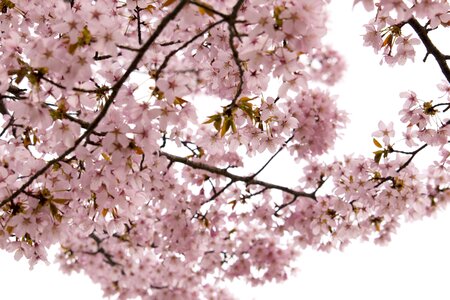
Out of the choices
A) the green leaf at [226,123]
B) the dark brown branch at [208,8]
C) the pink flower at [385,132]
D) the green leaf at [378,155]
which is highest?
the pink flower at [385,132]

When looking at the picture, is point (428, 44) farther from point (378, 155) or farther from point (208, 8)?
point (208, 8)

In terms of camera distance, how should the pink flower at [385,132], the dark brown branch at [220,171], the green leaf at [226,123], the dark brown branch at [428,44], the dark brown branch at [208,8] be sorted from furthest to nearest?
the dark brown branch at [220,171] < the pink flower at [385,132] < the dark brown branch at [428,44] < the green leaf at [226,123] < the dark brown branch at [208,8]

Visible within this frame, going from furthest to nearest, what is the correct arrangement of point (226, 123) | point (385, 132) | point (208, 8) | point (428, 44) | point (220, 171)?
point (220, 171)
point (385, 132)
point (428, 44)
point (226, 123)
point (208, 8)

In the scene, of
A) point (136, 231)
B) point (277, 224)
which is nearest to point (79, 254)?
point (136, 231)

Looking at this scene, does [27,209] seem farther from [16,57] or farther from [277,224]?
[277,224]

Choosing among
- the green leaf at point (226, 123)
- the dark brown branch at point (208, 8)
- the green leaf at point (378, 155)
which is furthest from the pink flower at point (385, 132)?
the dark brown branch at point (208, 8)

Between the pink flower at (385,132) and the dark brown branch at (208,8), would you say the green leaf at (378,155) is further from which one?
Result: the dark brown branch at (208,8)

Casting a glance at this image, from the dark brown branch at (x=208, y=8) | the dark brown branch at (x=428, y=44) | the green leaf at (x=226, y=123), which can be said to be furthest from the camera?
the dark brown branch at (x=428, y=44)

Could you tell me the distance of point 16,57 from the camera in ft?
10.4

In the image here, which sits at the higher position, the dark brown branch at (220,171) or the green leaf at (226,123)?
the dark brown branch at (220,171)

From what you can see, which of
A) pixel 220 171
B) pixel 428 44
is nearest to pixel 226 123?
pixel 220 171

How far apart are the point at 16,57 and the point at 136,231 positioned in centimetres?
397

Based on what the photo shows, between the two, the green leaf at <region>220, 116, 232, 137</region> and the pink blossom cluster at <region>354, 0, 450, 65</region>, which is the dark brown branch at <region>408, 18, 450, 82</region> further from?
the green leaf at <region>220, 116, 232, 137</region>

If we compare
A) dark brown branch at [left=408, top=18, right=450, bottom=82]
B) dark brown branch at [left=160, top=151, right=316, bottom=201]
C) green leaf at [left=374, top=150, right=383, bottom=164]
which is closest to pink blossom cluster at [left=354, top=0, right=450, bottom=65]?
dark brown branch at [left=408, top=18, right=450, bottom=82]
